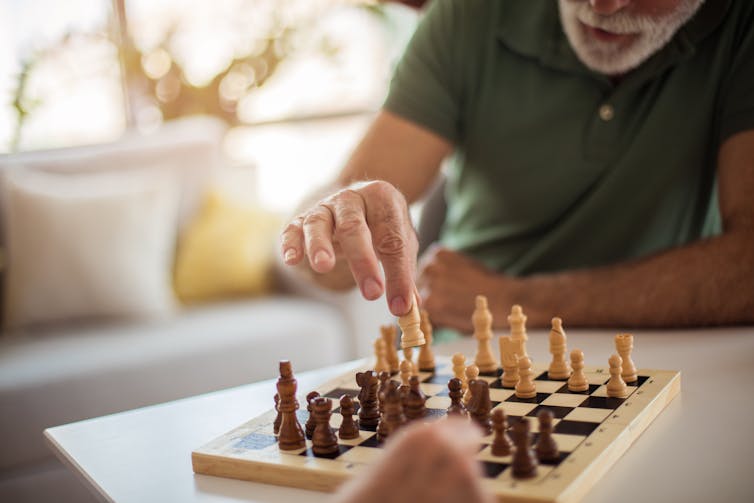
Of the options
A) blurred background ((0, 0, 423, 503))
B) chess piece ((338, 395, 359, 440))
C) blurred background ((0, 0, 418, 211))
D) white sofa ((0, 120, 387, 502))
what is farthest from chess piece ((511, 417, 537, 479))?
blurred background ((0, 0, 418, 211))

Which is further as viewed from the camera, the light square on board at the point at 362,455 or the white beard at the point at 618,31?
the white beard at the point at 618,31

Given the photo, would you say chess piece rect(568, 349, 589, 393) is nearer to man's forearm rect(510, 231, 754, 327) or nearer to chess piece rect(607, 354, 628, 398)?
chess piece rect(607, 354, 628, 398)

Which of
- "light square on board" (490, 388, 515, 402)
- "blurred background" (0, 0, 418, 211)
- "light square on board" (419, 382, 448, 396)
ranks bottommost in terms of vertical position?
"light square on board" (490, 388, 515, 402)

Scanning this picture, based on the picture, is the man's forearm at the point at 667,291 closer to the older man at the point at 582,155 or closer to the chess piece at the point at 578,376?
the older man at the point at 582,155

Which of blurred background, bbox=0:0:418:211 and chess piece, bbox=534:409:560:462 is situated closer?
chess piece, bbox=534:409:560:462

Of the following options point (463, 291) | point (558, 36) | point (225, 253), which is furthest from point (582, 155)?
point (225, 253)

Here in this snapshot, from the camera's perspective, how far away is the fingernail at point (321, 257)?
104 cm

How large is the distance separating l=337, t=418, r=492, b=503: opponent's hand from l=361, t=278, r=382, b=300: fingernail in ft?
1.42

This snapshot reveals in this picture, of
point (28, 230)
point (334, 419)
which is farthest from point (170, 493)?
point (28, 230)

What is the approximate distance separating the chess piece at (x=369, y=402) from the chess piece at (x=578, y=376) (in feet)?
0.85

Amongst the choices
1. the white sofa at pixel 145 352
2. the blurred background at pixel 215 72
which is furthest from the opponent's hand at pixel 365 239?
the blurred background at pixel 215 72

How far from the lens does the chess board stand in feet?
2.57

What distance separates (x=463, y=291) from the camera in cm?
162

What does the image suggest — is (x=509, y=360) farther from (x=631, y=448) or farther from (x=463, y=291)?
(x=463, y=291)
